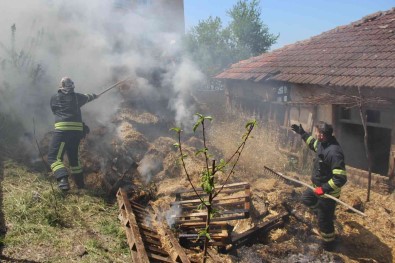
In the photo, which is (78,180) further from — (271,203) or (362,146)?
(362,146)

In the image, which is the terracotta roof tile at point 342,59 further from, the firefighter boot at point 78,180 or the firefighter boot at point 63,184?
the firefighter boot at point 63,184

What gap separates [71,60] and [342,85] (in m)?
8.48

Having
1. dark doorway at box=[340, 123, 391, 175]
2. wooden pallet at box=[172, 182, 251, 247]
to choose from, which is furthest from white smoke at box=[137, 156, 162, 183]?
dark doorway at box=[340, 123, 391, 175]

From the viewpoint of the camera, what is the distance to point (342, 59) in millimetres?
8547

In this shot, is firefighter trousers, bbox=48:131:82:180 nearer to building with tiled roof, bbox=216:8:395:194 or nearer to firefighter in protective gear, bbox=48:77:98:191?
firefighter in protective gear, bbox=48:77:98:191

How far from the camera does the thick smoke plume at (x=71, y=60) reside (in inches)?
356

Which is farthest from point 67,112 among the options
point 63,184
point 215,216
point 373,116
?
point 373,116

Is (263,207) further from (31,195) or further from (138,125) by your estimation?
(138,125)

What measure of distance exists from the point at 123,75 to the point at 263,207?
7152 millimetres

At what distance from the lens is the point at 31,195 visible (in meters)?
5.33

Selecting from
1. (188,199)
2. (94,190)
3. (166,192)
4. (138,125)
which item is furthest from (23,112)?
(188,199)

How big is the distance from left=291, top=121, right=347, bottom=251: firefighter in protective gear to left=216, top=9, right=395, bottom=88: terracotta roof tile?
2.51 metres

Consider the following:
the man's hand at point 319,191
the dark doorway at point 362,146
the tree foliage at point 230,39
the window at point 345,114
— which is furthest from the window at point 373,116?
the tree foliage at point 230,39

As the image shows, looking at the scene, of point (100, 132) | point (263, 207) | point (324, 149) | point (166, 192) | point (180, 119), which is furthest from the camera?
point (180, 119)
